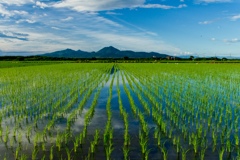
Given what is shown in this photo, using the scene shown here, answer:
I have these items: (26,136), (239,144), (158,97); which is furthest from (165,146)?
(158,97)

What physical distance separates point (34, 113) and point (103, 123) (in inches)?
91.0

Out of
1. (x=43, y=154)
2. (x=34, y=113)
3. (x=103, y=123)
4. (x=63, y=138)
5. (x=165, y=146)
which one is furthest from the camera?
(x=34, y=113)

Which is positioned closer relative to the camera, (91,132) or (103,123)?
(91,132)

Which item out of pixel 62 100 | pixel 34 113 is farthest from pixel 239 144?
pixel 62 100

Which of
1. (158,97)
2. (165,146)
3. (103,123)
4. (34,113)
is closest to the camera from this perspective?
(165,146)

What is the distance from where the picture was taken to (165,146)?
423cm

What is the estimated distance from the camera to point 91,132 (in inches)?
197

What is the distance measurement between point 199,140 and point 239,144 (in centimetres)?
79

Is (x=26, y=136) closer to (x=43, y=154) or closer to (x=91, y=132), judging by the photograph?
(x=43, y=154)

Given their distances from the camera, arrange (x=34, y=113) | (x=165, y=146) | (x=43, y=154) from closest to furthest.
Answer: (x=43, y=154) < (x=165, y=146) < (x=34, y=113)

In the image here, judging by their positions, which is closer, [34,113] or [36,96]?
[34,113]

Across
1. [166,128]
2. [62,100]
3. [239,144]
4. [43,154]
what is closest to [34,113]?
[62,100]

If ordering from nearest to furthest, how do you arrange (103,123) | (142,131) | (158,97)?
(142,131), (103,123), (158,97)

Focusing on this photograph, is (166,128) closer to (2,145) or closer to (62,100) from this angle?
(2,145)
